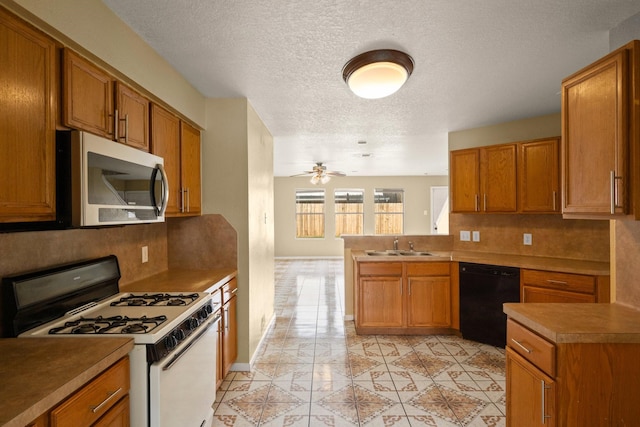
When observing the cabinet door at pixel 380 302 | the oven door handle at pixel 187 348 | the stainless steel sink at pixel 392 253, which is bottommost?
the cabinet door at pixel 380 302

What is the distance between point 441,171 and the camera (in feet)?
26.2

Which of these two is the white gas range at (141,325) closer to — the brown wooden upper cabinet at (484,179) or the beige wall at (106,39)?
the beige wall at (106,39)

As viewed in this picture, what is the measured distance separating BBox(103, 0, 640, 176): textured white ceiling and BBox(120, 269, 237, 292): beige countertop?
5.13ft

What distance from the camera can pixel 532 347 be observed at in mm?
1470

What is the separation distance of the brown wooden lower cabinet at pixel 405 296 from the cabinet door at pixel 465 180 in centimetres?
74

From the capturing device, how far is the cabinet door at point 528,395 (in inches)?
53.2

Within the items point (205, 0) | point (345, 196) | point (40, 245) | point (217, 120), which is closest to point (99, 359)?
point (40, 245)

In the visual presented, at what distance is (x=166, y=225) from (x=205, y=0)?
198 centimetres

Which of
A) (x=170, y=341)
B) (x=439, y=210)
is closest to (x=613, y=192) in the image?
(x=170, y=341)

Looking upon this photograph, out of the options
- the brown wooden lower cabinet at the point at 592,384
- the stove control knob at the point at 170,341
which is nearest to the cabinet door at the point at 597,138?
the brown wooden lower cabinet at the point at 592,384

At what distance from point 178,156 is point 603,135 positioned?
2646mm

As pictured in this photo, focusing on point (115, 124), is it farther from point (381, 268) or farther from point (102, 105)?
point (381, 268)

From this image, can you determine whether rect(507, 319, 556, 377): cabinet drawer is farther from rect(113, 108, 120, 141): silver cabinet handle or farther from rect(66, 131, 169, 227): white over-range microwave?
rect(113, 108, 120, 141): silver cabinet handle

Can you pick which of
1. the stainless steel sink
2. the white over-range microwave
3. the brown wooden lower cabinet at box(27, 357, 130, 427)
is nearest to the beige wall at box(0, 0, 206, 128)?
the white over-range microwave
